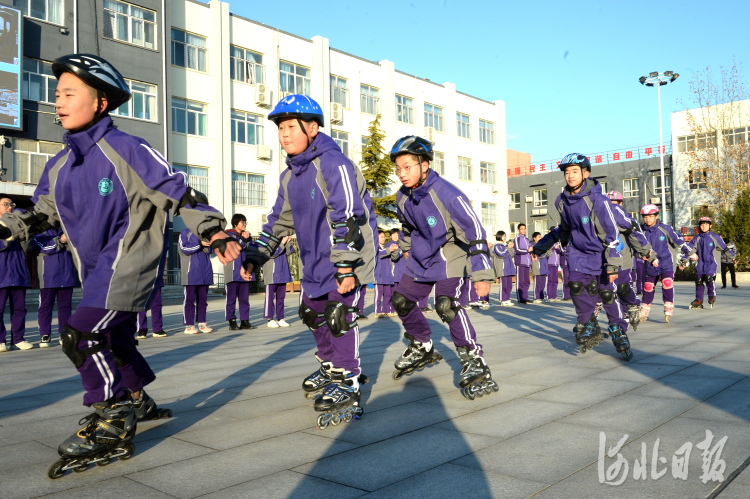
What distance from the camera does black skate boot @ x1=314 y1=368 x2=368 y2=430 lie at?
4094 mm

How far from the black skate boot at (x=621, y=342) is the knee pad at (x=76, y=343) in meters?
5.39

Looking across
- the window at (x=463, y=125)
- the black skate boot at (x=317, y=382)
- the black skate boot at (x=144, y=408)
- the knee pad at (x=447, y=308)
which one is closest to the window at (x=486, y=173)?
the window at (x=463, y=125)

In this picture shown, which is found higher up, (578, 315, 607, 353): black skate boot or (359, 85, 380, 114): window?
(359, 85, 380, 114): window

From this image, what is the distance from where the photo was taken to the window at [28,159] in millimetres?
23719

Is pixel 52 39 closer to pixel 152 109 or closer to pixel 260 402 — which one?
pixel 152 109

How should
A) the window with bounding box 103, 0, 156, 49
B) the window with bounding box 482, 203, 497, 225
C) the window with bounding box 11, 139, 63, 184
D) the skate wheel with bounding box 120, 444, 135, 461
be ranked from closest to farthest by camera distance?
the skate wheel with bounding box 120, 444, 135, 461
the window with bounding box 11, 139, 63, 184
the window with bounding box 103, 0, 156, 49
the window with bounding box 482, 203, 497, 225

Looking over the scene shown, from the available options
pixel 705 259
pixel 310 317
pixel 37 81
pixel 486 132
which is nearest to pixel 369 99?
pixel 486 132

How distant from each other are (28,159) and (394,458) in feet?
83.4

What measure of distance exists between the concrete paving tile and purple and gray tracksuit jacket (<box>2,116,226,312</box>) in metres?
1.45

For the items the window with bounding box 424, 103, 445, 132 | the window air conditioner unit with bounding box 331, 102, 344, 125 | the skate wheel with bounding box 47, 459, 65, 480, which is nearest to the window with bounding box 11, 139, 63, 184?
the window air conditioner unit with bounding box 331, 102, 344, 125

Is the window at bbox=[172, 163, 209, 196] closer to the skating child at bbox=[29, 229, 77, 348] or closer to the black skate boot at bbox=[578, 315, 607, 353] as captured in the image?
the skating child at bbox=[29, 229, 77, 348]

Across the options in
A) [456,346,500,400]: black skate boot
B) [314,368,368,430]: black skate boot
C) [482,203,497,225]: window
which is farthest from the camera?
[482,203,497,225]: window

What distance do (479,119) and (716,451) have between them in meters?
45.7

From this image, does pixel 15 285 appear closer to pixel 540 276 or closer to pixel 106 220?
pixel 106 220
